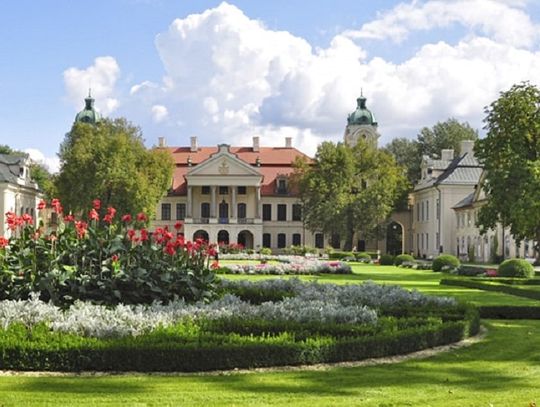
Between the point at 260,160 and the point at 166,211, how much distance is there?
9969mm

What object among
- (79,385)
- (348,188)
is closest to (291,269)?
(79,385)

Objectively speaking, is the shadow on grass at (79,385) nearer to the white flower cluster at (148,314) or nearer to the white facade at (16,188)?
the white flower cluster at (148,314)

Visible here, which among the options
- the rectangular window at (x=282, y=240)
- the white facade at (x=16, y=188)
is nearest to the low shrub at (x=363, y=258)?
the rectangular window at (x=282, y=240)

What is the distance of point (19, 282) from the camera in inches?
521

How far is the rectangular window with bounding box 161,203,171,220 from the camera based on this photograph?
246 ft

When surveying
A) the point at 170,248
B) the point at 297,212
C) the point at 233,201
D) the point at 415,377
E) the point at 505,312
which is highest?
the point at 233,201

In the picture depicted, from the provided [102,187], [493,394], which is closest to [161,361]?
[493,394]

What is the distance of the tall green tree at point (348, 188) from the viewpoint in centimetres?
6231

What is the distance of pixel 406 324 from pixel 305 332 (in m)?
2.01

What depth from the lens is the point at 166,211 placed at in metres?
75.0

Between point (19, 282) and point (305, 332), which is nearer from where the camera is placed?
point (305, 332)

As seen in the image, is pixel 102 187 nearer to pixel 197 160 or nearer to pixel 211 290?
pixel 197 160

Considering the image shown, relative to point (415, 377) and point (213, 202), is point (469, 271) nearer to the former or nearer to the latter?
point (415, 377)

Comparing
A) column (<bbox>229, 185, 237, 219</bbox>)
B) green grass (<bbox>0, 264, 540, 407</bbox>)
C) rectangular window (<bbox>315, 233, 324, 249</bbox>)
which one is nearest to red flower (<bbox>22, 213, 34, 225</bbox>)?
green grass (<bbox>0, 264, 540, 407</bbox>)
